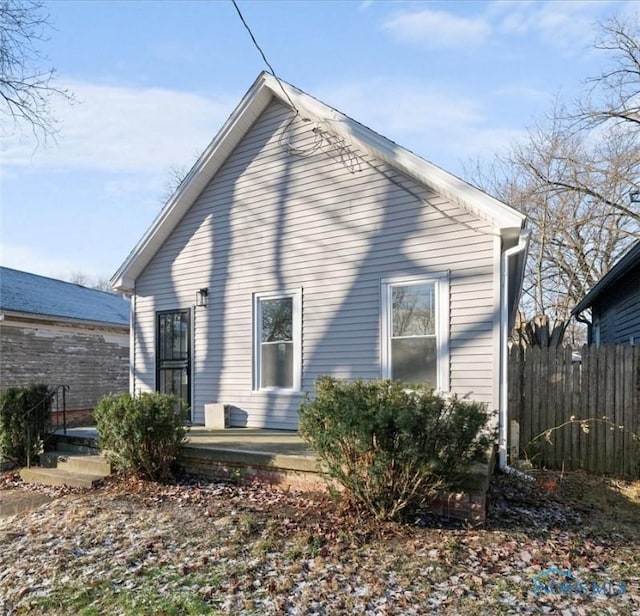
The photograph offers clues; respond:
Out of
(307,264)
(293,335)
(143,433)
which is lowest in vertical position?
(143,433)

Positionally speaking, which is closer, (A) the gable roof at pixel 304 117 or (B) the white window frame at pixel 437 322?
(A) the gable roof at pixel 304 117

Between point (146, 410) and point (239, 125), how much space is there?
5132 mm

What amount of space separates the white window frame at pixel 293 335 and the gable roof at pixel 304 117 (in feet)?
7.78

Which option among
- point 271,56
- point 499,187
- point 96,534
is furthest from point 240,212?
point 499,187

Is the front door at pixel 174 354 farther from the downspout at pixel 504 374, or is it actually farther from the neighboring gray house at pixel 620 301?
the neighboring gray house at pixel 620 301

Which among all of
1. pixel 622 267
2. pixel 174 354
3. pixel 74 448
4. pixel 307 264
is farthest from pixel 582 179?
pixel 74 448

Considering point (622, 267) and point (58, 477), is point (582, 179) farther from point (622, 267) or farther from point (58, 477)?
point (58, 477)

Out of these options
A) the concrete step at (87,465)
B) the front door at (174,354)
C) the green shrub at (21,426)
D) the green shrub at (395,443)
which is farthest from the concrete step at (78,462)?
the green shrub at (395,443)

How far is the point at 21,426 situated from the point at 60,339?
263 inches

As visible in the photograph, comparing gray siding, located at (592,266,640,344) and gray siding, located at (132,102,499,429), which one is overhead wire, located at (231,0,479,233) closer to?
gray siding, located at (132,102,499,429)

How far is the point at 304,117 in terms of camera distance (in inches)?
321

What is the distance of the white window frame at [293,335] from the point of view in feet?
26.6

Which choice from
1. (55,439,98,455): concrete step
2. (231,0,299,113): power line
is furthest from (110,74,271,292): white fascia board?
(55,439,98,455): concrete step

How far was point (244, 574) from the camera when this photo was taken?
3.70m
